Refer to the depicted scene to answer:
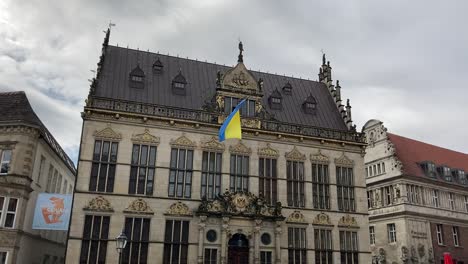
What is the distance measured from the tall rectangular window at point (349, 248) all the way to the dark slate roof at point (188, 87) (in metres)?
8.68

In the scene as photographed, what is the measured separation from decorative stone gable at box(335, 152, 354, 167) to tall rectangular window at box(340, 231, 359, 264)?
513 cm

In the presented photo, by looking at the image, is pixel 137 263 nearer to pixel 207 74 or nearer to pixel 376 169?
pixel 207 74

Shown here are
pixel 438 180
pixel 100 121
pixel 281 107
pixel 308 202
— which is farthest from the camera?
pixel 438 180

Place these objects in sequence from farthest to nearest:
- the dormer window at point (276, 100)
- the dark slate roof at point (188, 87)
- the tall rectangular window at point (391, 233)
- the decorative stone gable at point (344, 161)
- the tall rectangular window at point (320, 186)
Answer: the tall rectangular window at point (391, 233)
the dormer window at point (276, 100)
the decorative stone gable at point (344, 161)
the tall rectangular window at point (320, 186)
the dark slate roof at point (188, 87)

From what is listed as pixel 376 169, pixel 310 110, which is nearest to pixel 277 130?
pixel 310 110

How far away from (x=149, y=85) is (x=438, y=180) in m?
31.1

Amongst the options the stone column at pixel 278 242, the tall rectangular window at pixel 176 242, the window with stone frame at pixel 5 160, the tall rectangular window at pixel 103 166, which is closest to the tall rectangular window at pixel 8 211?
the window with stone frame at pixel 5 160

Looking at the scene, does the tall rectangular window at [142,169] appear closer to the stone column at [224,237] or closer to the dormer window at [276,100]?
the stone column at [224,237]

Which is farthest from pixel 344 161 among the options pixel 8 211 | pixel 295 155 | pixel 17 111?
pixel 17 111

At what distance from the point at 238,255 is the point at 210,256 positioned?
199cm

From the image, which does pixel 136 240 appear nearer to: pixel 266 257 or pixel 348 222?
pixel 266 257

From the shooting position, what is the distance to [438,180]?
143ft

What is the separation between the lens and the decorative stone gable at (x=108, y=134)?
90.4 ft

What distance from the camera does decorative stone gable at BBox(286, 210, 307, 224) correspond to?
29744 mm
